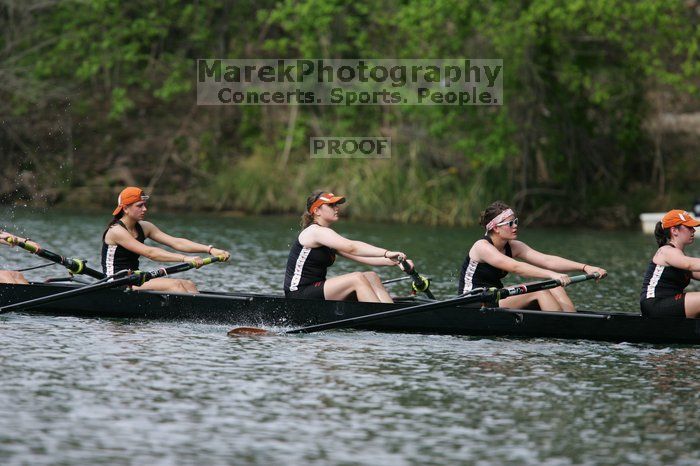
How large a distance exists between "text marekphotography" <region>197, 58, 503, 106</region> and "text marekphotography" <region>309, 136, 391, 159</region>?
103 centimetres

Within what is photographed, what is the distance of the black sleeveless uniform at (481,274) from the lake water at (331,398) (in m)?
0.60

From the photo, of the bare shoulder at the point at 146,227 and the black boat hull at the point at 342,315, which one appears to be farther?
the bare shoulder at the point at 146,227

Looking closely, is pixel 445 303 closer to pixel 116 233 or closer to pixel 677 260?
pixel 677 260

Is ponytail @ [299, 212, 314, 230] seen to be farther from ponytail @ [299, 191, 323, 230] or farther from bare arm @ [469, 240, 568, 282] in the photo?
bare arm @ [469, 240, 568, 282]

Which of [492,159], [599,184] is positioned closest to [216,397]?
[492,159]

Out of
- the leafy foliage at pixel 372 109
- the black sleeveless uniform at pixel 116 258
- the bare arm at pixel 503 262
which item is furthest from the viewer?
the leafy foliage at pixel 372 109

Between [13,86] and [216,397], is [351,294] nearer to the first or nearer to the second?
[216,397]

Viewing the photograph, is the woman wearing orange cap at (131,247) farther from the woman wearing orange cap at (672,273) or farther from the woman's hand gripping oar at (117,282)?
the woman wearing orange cap at (672,273)

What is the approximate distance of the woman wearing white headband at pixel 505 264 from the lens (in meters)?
13.0

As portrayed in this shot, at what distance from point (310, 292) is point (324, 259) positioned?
1.24 feet

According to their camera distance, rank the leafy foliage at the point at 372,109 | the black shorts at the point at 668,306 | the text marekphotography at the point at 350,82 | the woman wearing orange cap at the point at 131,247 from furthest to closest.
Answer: the text marekphotography at the point at 350,82 < the leafy foliage at the point at 372,109 < the woman wearing orange cap at the point at 131,247 < the black shorts at the point at 668,306

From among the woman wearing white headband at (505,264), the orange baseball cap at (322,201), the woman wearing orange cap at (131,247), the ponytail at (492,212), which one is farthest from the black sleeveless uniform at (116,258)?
the ponytail at (492,212)

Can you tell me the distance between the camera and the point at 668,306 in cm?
1262

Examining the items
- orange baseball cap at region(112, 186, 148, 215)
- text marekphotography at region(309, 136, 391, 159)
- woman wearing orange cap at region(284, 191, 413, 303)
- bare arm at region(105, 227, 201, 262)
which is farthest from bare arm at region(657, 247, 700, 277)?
text marekphotography at region(309, 136, 391, 159)
